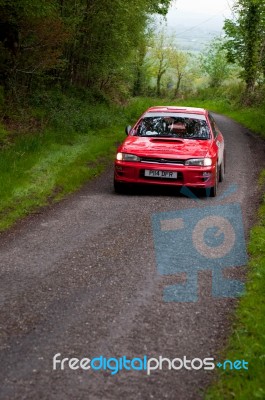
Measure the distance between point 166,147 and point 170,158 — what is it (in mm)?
407

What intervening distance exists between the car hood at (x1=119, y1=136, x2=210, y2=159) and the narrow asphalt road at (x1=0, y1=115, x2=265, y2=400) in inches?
59.7

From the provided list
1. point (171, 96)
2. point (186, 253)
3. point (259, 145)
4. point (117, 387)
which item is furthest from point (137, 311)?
point (171, 96)

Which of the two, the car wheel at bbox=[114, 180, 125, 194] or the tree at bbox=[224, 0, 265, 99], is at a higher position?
the tree at bbox=[224, 0, 265, 99]

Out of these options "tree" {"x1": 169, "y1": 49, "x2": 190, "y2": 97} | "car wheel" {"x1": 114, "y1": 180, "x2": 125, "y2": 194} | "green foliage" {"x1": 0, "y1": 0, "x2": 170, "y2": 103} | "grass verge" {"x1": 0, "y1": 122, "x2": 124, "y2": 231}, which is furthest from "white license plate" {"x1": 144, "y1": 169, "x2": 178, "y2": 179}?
"tree" {"x1": 169, "y1": 49, "x2": 190, "y2": 97}

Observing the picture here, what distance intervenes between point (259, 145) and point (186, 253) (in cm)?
1277

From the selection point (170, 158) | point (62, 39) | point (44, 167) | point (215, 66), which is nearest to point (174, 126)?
point (170, 158)

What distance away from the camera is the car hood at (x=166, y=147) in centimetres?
915

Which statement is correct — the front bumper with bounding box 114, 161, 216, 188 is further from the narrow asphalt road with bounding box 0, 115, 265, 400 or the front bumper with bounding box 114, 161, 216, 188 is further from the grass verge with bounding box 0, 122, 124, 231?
the grass verge with bounding box 0, 122, 124, 231

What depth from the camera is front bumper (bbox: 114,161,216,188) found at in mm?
9031

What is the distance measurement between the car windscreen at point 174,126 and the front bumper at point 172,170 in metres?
1.15

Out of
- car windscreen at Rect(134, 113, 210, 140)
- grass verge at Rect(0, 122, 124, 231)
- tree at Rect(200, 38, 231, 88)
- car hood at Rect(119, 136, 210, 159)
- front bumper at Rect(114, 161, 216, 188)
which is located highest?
tree at Rect(200, 38, 231, 88)

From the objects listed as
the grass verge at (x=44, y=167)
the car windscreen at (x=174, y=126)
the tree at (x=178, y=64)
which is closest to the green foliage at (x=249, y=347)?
the grass verge at (x=44, y=167)

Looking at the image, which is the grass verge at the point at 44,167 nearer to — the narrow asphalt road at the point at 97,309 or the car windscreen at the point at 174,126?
the narrow asphalt road at the point at 97,309

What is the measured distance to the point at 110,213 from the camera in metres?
8.08
